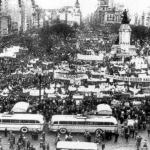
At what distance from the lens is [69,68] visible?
42.7m

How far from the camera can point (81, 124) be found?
22469 millimetres

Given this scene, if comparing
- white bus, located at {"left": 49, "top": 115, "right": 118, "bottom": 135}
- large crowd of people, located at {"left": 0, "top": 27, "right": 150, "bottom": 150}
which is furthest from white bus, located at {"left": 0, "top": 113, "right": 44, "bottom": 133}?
large crowd of people, located at {"left": 0, "top": 27, "right": 150, "bottom": 150}

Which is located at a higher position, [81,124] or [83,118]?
[83,118]

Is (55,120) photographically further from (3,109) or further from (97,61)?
(97,61)

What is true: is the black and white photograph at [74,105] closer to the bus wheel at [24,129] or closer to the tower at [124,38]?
the bus wheel at [24,129]

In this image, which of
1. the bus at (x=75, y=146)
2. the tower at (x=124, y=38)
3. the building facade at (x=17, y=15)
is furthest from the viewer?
the building facade at (x=17, y=15)

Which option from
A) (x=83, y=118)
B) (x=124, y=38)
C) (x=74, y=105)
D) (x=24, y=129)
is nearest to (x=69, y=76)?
(x=74, y=105)

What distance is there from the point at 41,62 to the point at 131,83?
48.5 feet

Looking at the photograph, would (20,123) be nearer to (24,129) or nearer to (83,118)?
(24,129)

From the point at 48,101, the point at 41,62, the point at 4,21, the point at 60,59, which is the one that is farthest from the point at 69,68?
the point at 4,21

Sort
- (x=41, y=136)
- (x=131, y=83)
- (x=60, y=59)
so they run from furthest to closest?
(x=60, y=59) < (x=131, y=83) < (x=41, y=136)

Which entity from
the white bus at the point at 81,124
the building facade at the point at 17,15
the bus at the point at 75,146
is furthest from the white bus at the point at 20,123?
the building facade at the point at 17,15

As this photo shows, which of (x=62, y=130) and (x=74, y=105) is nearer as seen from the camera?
(x=62, y=130)

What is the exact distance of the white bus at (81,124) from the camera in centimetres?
2242
